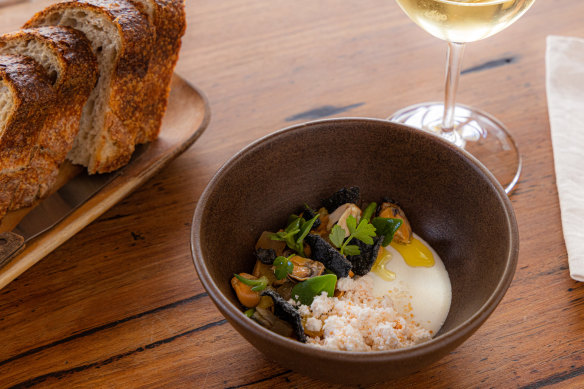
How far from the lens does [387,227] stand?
122cm

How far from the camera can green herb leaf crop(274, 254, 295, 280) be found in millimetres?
1116

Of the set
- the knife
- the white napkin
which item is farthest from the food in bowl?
the knife

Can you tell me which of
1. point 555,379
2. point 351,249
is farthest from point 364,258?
point 555,379

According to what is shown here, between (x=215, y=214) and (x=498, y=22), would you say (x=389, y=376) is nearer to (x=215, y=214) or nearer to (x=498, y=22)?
(x=215, y=214)

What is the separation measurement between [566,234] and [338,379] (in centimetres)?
68

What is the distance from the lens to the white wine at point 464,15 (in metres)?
1.21

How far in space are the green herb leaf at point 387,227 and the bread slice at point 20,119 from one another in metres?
0.79

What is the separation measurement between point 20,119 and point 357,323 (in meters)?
0.85

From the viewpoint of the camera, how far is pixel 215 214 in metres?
1.14

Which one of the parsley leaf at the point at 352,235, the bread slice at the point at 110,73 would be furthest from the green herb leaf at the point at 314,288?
the bread slice at the point at 110,73

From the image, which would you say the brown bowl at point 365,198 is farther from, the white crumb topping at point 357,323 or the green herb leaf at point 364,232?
the green herb leaf at point 364,232

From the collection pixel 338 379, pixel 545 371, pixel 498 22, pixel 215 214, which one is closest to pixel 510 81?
pixel 498 22

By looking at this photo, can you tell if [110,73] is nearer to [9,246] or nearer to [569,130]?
[9,246]

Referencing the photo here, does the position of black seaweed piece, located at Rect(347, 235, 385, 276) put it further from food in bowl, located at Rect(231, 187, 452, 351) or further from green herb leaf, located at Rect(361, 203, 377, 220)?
green herb leaf, located at Rect(361, 203, 377, 220)
